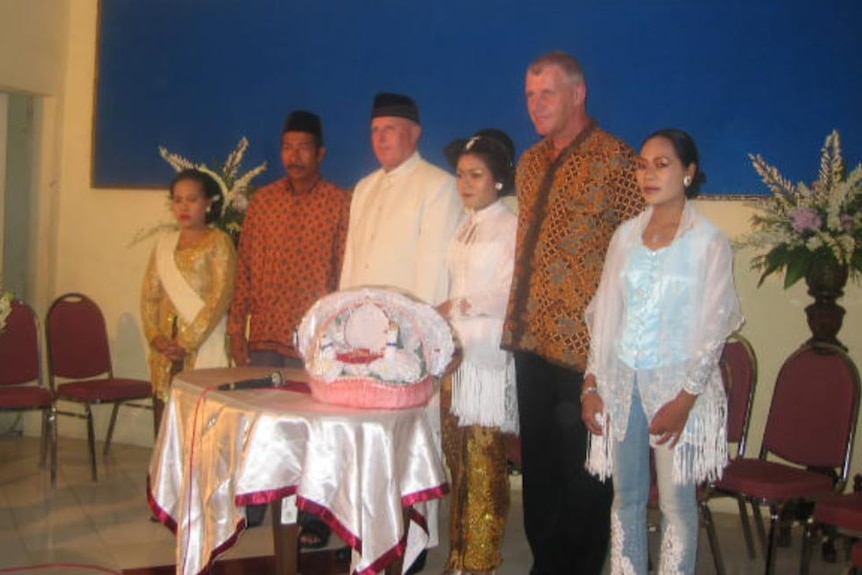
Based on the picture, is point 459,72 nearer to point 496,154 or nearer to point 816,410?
point 496,154

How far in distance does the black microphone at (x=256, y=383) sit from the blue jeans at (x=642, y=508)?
1.09 m

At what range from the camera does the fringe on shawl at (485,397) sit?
3531 mm

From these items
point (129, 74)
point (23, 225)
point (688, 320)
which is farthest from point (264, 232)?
point (23, 225)

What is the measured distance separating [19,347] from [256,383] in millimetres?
2736

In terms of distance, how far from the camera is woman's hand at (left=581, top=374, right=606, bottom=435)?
306 centimetres

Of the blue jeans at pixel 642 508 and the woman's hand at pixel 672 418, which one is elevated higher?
the woman's hand at pixel 672 418

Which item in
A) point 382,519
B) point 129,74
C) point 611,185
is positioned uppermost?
point 129,74

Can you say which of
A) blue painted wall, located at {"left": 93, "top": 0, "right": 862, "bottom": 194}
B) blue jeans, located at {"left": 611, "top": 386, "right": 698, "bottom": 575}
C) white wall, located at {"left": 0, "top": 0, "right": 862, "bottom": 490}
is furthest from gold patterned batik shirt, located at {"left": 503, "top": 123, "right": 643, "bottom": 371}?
white wall, located at {"left": 0, "top": 0, "right": 862, "bottom": 490}

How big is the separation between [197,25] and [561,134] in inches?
140

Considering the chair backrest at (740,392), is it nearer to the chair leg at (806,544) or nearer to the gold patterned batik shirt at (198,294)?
the chair leg at (806,544)

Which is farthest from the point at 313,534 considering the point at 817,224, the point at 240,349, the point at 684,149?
the point at 817,224

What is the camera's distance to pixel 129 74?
21.3ft

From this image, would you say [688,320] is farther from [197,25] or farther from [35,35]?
[35,35]

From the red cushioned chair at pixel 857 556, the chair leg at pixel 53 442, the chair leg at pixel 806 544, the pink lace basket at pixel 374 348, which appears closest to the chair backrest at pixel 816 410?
the chair leg at pixel 806 544
